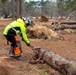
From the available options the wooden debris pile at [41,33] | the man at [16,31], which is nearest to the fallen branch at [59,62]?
the man at [16,31]

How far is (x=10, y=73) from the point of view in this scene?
804 cm

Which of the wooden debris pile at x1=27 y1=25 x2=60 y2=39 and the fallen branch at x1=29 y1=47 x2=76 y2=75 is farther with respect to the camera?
the wooden debris pile at x1=27 y1=25 x2=60 y2=39

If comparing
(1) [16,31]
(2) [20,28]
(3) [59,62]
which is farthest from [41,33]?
(3) [59,62]

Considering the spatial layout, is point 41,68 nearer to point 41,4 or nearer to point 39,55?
point 39,55

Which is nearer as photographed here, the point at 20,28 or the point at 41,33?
the point at 20,28

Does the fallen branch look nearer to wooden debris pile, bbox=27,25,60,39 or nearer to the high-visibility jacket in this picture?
the high-visibility jacket

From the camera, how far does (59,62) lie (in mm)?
8516

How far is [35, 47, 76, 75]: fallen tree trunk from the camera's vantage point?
7757 millimetres

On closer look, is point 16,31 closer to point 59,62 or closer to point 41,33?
point 59,62

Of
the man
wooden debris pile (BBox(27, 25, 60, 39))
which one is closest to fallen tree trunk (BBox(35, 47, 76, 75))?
the man

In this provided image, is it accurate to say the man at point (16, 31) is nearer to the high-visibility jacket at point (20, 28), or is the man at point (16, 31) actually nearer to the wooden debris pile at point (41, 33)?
the high-visibility jacket at point (20, 28)

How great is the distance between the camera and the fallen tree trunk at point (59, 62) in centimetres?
776

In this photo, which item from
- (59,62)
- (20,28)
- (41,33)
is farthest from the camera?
(41,33)

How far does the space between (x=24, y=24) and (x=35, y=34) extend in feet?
27.7
